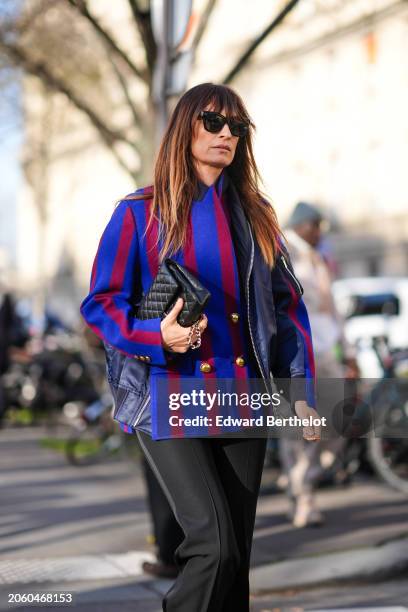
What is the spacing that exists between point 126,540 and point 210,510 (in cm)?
333

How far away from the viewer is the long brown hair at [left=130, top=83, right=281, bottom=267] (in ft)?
10.9

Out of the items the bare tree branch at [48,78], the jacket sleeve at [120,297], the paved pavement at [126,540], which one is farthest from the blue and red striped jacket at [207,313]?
the bare tree branch at [48,78]

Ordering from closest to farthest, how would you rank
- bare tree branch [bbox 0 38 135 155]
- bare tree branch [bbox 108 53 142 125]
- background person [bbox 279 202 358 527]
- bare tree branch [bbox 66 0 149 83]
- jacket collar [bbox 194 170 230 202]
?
1. jacket collar [bbox 194 170 230 202]
2. background person [bbox 279 202 358 527]
3. bare tree branch [bbox 66 0 149 83]
4. bare tree branch [bbox 0 38 135 155]
5. bare tree branch [bbox 108 53 142 125]

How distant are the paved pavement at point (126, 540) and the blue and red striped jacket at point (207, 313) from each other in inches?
70.2

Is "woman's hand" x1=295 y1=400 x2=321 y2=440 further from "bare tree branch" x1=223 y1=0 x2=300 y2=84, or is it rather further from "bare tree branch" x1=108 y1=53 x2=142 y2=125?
"bare tree branch" x1=108 y1=53 x2=142 y2=125

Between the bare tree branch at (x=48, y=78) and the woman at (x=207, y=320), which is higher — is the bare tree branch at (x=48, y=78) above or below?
above

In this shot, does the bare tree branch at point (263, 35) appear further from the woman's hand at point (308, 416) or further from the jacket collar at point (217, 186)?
the woman's hand at point (308, 416)

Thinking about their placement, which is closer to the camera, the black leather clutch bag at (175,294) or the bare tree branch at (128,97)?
the black leather clutch bag at (175,294)

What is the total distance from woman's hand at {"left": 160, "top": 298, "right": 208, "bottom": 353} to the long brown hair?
0.83ft

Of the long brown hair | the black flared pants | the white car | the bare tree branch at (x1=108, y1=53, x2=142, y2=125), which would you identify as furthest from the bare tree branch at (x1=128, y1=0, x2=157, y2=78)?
the black flared pants

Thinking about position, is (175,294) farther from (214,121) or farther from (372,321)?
(372,321)

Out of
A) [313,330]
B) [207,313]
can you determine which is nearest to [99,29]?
[313,330]

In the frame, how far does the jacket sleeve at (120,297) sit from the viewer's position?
3131 mm

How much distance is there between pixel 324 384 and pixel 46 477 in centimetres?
623
